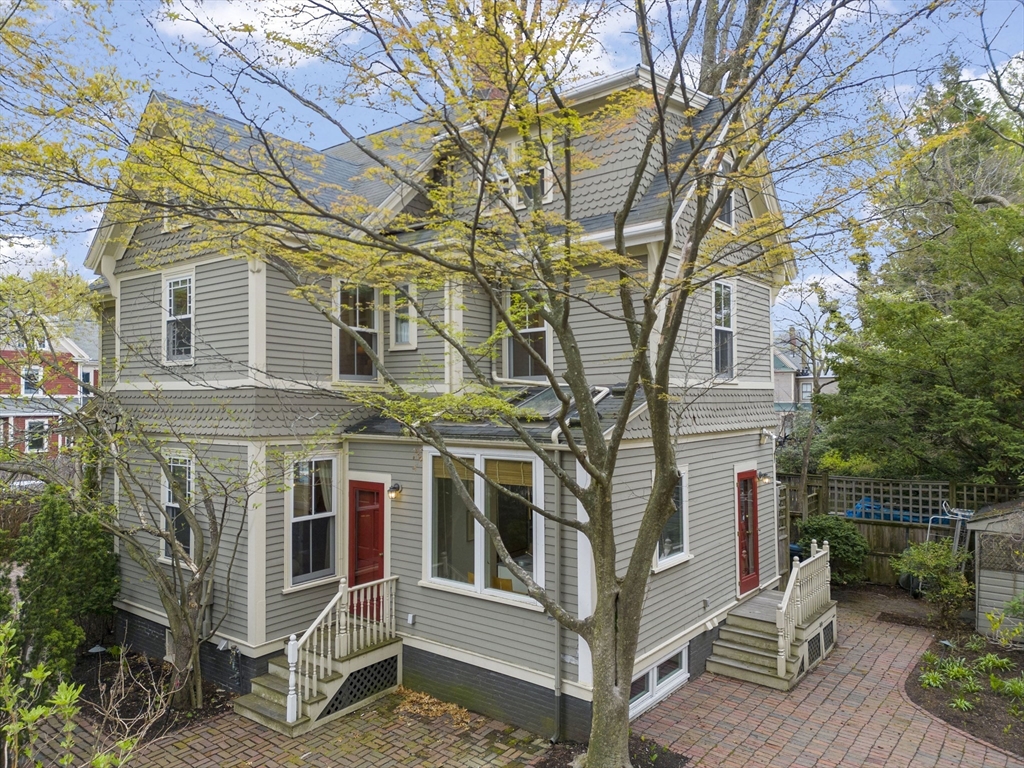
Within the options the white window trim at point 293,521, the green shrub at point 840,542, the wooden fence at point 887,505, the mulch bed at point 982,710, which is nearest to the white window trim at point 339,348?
the white window trim at point 293,521

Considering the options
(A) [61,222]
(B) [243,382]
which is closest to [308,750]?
(B) [243,382]

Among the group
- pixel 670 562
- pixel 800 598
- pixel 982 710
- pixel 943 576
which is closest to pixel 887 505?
pixel 943 576

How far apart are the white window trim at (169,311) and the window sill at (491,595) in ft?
17.5

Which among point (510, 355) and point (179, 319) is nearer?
point (510, 355)

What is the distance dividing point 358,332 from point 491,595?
5.06m

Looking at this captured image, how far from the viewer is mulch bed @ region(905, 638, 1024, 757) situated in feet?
23.9

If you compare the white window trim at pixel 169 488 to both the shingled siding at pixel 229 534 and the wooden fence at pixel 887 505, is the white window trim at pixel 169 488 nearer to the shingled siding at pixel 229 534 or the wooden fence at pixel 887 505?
the shingled siding at pixel 229 534

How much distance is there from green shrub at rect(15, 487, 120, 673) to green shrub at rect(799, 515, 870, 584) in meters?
12.9

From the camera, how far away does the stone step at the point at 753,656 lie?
8.91m

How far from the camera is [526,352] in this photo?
9.82 meters

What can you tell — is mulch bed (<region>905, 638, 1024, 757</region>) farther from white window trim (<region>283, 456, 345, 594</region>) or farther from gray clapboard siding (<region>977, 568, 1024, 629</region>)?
white window trim (<region>283, 456, 345, 594</region>)

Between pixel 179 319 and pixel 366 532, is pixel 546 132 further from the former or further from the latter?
pixel 179 319

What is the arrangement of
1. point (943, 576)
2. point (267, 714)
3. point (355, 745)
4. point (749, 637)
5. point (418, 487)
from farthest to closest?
point (943, 576)
point (749, 637)
point (418, 487)
point (267, 714)
point (355, 745)

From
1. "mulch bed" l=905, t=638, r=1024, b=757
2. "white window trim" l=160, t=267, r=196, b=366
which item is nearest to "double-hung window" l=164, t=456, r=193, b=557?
"white window trim" l=160, t=267, r=196, b=366
